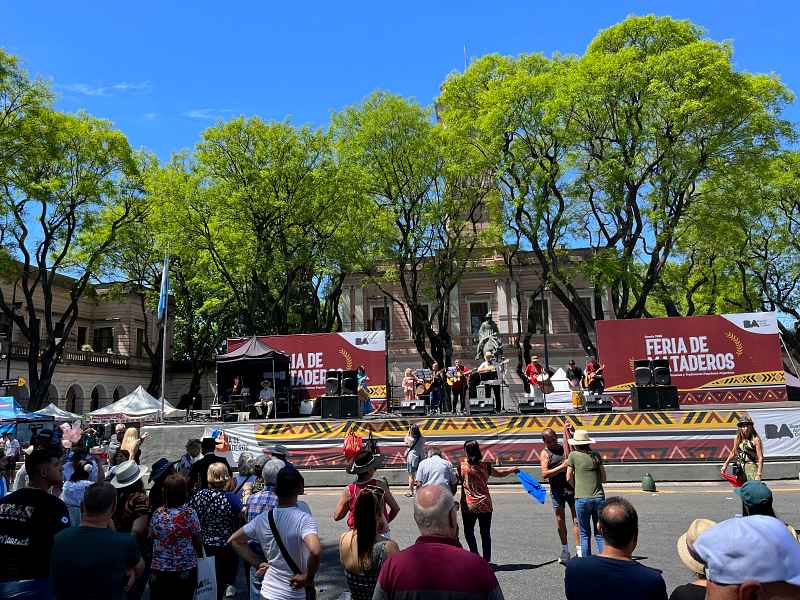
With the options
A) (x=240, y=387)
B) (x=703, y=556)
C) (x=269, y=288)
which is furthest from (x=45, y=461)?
(x=269, y=288)

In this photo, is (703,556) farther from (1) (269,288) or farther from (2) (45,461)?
(1) (269,288)

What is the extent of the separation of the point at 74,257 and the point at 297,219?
1460 centimetres

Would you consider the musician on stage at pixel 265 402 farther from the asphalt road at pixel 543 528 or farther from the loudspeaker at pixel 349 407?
the asphalt road at pixel 543 528

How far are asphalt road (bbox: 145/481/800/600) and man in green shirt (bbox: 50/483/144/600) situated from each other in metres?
3.41

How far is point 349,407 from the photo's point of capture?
20.3 metres

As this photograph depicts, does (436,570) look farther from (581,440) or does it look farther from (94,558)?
(581,440)

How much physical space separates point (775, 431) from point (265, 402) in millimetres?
17306

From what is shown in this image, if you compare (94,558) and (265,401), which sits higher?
(265,401)

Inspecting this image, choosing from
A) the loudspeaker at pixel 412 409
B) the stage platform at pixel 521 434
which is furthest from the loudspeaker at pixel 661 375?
the loudspeaker at pixel 412 409

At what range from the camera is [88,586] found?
374cm

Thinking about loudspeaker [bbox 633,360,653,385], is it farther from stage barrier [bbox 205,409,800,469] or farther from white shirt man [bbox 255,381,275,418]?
white shirt man [bbox 255,381,275,418]

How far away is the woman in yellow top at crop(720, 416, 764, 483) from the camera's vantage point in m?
9.48

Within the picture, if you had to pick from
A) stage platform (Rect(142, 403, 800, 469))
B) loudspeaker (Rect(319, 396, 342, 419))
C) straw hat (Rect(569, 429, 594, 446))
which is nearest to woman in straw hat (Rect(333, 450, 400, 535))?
straw hat (Rect(569, 429, 594, 446))

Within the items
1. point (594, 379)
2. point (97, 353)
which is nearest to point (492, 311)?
point (594, 379)
